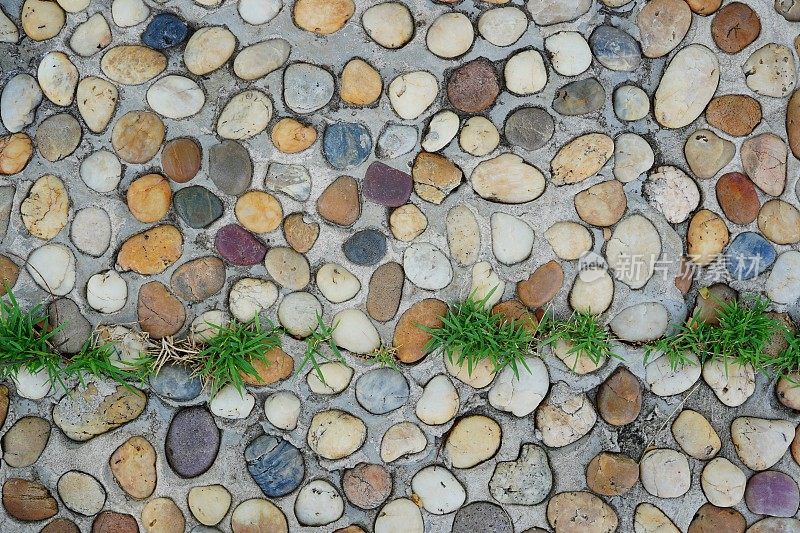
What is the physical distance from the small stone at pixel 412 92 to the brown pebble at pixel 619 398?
2.71 ft

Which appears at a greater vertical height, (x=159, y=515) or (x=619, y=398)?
(x=619, y=398)

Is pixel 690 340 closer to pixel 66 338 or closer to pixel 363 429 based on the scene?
pixel 363 429

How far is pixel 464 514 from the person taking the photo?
1682mm

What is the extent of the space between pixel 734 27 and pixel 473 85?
0.68 m

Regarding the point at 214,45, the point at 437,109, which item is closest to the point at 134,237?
the point at 214,45

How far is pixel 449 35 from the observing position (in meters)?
1.66

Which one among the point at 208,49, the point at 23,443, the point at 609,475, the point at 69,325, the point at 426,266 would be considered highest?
the point at 208,49

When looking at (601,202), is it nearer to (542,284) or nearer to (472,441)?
(542,284)

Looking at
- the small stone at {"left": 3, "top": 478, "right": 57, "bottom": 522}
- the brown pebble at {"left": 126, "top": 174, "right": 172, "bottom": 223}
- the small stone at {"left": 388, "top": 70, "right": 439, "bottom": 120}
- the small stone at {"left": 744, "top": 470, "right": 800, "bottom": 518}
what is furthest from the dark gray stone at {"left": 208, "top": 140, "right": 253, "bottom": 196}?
the small stone at {"left": 744, "top": 470, "right": 800, "bottom": 518}

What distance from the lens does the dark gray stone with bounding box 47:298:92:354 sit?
1.65 m

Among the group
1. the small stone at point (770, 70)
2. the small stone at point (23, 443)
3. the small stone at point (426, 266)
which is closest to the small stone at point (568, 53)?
the small stone at point (770, 70)

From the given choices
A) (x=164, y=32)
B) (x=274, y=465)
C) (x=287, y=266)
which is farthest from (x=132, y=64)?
(x=274, y=465)

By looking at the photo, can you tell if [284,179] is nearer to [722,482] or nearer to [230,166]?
[230,166]

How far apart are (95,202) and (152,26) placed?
0.45m
